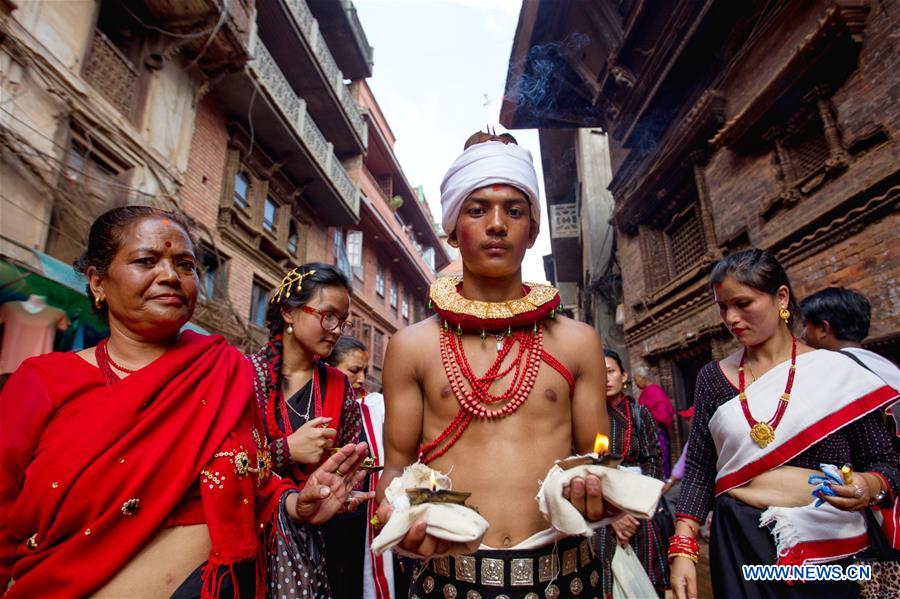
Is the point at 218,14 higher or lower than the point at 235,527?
higher

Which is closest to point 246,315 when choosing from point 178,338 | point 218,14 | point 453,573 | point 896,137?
point 218,14

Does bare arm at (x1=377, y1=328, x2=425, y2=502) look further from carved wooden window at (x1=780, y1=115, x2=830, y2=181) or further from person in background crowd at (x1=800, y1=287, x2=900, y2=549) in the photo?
carved wooden window at (x1=780, y1=115, x2=830, y2=181)

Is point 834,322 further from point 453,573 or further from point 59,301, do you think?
point 59,301

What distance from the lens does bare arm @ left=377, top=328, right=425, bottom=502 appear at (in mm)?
1804

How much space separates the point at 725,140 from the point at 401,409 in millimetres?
6969

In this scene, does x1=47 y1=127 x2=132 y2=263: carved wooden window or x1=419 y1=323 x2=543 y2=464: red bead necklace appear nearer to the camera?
x1=419 y1=323 x2=543 y2=464: red bead necklace

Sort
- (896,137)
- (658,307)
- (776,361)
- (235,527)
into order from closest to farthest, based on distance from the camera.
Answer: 1. (235,527)
2. (776,361)
3. (896,137)
4. (658,307)

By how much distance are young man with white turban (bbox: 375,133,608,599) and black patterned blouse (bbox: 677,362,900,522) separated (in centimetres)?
84

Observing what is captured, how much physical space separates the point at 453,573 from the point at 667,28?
9.67 metres

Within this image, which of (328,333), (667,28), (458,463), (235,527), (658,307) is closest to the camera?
(235,527)

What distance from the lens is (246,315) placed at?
435 inches

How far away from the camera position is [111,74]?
7.64m

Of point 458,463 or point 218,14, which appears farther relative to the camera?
point 218,14

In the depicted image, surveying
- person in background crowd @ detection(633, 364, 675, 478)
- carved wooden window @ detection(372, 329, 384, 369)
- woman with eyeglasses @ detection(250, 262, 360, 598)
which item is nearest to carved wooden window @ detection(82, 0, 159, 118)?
woman with eyeglasses @ detection(250, 262, 360, 598)
